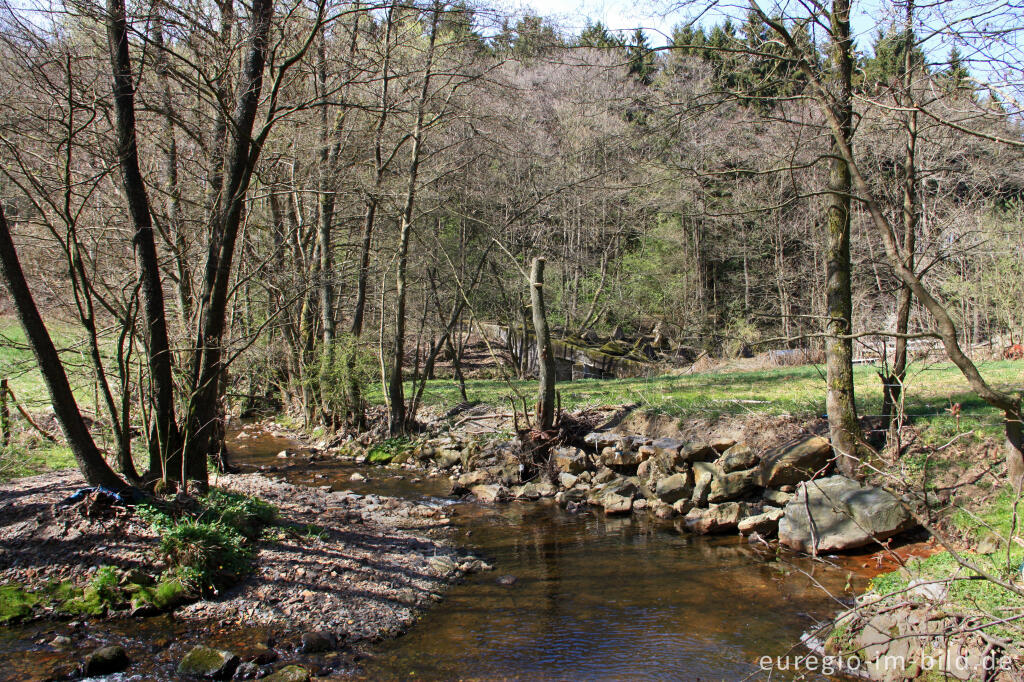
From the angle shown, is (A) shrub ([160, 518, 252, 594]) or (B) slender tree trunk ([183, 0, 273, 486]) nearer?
(A) shrub ([160, 518, 252, 594])

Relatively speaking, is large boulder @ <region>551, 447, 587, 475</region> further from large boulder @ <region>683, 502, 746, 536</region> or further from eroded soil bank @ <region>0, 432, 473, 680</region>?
eroded soil bank @ <region>0, 432, 473, 680</region>

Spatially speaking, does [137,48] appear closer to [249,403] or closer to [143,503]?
[143,503]

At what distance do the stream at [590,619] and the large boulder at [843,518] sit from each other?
43 cm

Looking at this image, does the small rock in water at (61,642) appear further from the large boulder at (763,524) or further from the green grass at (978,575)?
the large boulder at (763,524)

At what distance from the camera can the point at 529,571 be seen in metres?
7.66

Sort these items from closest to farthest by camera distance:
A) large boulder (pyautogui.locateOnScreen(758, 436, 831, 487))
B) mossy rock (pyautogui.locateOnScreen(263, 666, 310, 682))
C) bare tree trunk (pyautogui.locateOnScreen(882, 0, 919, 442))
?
bare tree trunk (pyautogui.locateOnScreen(882, 0, 919, 442))
mossy rock (pyautogui.locateOnScreen(263, 666, 310, 682))
large boulder (pyautogui.locateOnScreen(758, 436, 831, 487))

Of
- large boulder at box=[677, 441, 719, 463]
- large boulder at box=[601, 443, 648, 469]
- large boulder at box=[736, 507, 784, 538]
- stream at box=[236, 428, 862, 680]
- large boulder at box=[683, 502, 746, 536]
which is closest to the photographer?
stream at box=[236, 428, 862, 680]

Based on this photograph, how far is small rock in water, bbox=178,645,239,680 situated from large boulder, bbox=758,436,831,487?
7096 millimetres

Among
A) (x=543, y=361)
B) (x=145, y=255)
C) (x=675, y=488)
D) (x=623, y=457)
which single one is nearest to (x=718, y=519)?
(x=675, y=488)

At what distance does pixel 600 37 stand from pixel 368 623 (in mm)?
6596

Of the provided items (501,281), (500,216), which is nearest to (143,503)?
(501,281)

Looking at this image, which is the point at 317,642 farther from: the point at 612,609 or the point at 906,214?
the point at 906,214

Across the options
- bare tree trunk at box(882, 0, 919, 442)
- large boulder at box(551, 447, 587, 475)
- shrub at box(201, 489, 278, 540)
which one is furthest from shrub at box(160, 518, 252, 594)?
large boulder at box(551, 447, 587, 475)

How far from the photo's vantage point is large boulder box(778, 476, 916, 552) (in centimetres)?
752
